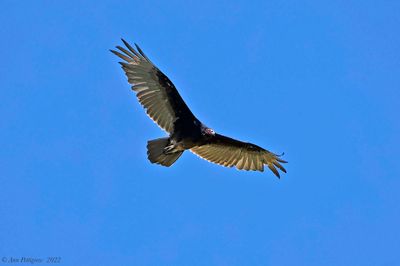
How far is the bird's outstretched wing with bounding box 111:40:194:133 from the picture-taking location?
52.7ft

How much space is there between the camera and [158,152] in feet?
52.4

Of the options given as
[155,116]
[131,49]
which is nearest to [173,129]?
[155,116]

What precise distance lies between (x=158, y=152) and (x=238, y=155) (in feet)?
6.70

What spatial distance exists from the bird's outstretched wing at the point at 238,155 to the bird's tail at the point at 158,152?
130 cm

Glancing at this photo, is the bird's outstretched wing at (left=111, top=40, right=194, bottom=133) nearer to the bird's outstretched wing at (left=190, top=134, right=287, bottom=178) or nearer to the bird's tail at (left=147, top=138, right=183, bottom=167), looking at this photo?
the bird's tail at (left=147, top=138, right=183, bottom=167)

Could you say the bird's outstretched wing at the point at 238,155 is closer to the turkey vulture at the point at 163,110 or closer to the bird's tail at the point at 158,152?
the turkey vulture at the point at 163,110

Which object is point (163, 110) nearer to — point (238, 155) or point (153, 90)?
point (153, 90)

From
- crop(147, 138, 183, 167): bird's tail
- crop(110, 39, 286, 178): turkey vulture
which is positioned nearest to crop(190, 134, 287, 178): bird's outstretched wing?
crop(110, 39, 286, 178): turkey vulture

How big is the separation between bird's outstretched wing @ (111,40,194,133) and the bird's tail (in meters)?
0.35

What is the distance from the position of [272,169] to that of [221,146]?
1.09m

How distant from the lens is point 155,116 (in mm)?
16297

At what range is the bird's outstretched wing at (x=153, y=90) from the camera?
1608cm

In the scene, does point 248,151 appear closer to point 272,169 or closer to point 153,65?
point 272,169

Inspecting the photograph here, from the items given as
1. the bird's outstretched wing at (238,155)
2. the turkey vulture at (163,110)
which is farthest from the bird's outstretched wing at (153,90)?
the bird's outstretched wing at (238,155)
